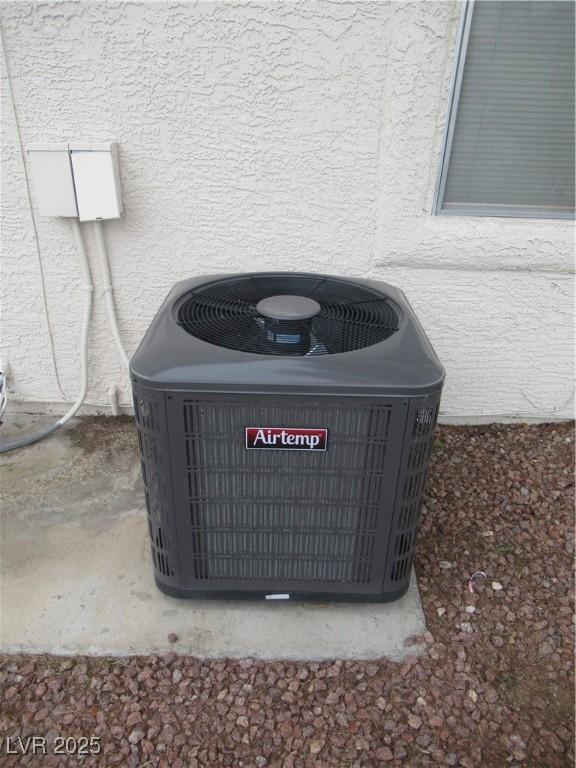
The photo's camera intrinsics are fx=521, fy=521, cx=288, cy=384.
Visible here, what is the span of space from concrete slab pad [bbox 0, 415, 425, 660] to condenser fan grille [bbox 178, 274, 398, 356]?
0.93 meters

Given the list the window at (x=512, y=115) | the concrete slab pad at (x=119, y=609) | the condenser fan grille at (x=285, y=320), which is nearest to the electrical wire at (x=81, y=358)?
the concrete slab pad at (x=119, y=609)

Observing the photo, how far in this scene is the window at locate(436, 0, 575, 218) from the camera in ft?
7.06

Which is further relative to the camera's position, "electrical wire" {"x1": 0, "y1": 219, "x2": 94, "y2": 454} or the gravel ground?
"electrical wire" {"x1": 0, "y1": 219, "x2": 94, "y2": 454}

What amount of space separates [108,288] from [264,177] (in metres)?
0.93

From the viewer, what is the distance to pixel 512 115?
230 centimetres

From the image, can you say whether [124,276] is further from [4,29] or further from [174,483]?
[174,483]

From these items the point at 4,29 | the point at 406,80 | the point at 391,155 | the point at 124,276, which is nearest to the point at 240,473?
the point at 124,276

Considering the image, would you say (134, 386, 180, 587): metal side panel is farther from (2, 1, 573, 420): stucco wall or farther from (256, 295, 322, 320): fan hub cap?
→ (2, 1, 573, 420): stucco wall

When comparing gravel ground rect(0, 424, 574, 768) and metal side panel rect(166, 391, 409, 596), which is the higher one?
metal side panel rect(166, 391, 409, 596)

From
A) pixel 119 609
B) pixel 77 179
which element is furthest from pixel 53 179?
pixel 119 609

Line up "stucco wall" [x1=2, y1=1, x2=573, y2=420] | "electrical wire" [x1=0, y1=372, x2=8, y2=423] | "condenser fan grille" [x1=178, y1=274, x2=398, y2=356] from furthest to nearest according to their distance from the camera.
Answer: "electrical wire" [x1=0, y1=372, x2=8, y2=423], "stucco wall" [x1=2, y1=1, x2=573, y2=420], "condenser fan grille" [x1=178, y1=274, x2=398, y2=356]

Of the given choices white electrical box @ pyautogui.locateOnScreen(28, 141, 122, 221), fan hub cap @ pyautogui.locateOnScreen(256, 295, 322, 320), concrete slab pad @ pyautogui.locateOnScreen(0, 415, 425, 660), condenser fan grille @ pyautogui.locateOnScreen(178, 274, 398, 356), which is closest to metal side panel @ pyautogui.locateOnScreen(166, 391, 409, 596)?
concrete slab pad @ pyautogui.locateOnScreen(0, 415, 425, 660)

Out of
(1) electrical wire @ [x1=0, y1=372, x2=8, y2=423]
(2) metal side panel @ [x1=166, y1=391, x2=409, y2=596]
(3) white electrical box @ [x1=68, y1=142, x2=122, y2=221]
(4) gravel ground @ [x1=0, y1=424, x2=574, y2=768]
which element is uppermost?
(3) white electrical box @ [x1=68, y1=142, x2=122, y2=221]

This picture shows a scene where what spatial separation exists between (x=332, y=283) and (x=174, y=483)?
1.02 m
